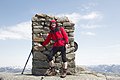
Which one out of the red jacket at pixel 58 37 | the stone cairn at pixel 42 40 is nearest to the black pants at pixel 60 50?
the red jacket at pixel 58 37

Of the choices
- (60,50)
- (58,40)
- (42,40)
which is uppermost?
(42,40)

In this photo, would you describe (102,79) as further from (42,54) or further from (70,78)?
(42,54)

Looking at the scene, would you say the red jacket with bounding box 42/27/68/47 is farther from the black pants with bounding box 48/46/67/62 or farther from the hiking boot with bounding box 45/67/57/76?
the hiking boot with bounding box 45/67/57/76

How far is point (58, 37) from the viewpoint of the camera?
44.5 ft

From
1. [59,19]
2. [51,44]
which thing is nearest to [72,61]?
[51,44]

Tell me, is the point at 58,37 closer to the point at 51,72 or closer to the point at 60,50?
the point at 60,50

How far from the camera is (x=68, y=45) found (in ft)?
48.8

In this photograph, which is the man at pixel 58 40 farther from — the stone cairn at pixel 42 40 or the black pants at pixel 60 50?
the stone cairn at pixel 42 40

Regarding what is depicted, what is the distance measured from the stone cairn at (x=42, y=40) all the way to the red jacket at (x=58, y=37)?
807 millimetres

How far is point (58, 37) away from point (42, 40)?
1.64 m

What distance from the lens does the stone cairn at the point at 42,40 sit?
1457 centimetres

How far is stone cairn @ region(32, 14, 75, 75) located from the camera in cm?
1457

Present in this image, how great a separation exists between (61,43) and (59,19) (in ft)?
6.49

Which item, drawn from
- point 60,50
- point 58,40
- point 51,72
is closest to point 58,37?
point 58,40
